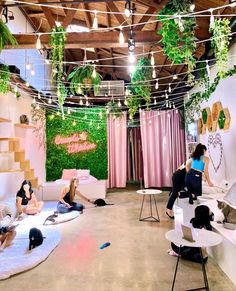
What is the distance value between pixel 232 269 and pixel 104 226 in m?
2.53

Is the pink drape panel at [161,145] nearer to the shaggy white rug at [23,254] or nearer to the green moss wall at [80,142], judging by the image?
the green moss wall at [80,142]

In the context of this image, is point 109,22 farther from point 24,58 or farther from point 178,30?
point 178,30

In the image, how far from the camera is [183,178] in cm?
513

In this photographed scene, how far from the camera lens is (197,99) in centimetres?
650

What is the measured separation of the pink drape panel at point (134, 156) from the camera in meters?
9.72

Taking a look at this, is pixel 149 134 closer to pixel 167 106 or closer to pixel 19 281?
pixel 167 106

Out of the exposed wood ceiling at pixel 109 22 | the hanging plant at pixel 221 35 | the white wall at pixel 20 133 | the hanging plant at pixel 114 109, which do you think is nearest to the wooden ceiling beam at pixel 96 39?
the exposed wood ceiling at pixel 109 22

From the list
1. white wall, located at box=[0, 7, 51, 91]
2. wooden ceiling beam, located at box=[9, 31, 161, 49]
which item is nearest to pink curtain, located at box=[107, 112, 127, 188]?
white wall, located at box=[0, 7, 51, 91]

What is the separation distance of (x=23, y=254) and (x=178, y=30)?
3.70 metres

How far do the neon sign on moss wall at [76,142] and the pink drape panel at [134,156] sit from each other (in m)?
1.62

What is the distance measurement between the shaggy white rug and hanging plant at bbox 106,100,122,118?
488 centimetres

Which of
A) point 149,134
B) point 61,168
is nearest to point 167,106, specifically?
point 149,134

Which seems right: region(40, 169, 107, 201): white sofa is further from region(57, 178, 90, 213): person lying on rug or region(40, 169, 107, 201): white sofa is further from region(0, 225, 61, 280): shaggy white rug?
region(0, 225, 61, 280): shaggy white rug

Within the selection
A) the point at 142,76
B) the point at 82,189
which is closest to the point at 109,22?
the point at 142,76
